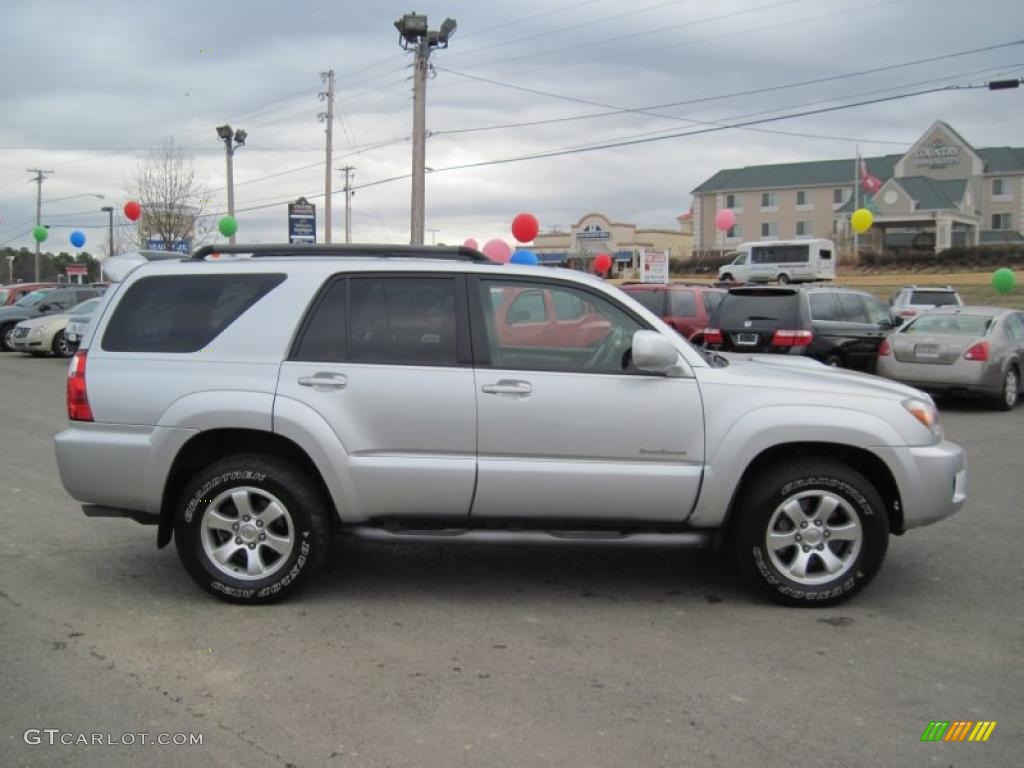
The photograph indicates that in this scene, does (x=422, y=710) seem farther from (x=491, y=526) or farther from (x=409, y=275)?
(x=409, y=275)

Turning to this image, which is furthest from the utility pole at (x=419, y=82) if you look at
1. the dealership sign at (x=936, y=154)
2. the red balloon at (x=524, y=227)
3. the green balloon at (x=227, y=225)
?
the dealership sign at (x=936, y=154)

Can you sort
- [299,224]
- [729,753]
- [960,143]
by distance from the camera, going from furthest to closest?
[960,143] < [299,224] < [729,753]

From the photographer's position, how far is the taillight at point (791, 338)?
43.3 feet

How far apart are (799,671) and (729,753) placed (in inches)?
35.2

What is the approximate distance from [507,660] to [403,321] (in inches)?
73.5

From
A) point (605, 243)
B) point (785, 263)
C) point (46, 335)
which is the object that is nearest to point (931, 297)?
point (785, 263)

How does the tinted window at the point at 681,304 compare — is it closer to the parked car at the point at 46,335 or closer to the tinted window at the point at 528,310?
the tinted window at the point at 528,310

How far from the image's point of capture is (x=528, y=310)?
17.0ft

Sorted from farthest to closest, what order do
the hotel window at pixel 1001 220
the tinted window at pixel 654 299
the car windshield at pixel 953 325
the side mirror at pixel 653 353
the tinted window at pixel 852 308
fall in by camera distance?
the hotel window at pixel 1001 220 < the tinted window at pixel 852 308 < the tinted window at pixel 654 299 < the car windshield at pixel 953 325 < the side mirror at pixel 653 353

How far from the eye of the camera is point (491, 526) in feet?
16.5

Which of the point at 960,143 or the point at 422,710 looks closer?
the point at 422,710

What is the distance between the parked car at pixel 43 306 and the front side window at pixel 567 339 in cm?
2267

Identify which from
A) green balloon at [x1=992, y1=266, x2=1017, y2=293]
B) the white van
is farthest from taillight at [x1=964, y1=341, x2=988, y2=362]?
the white van

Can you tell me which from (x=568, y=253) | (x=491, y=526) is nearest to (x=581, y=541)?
(x=491, y=526)
